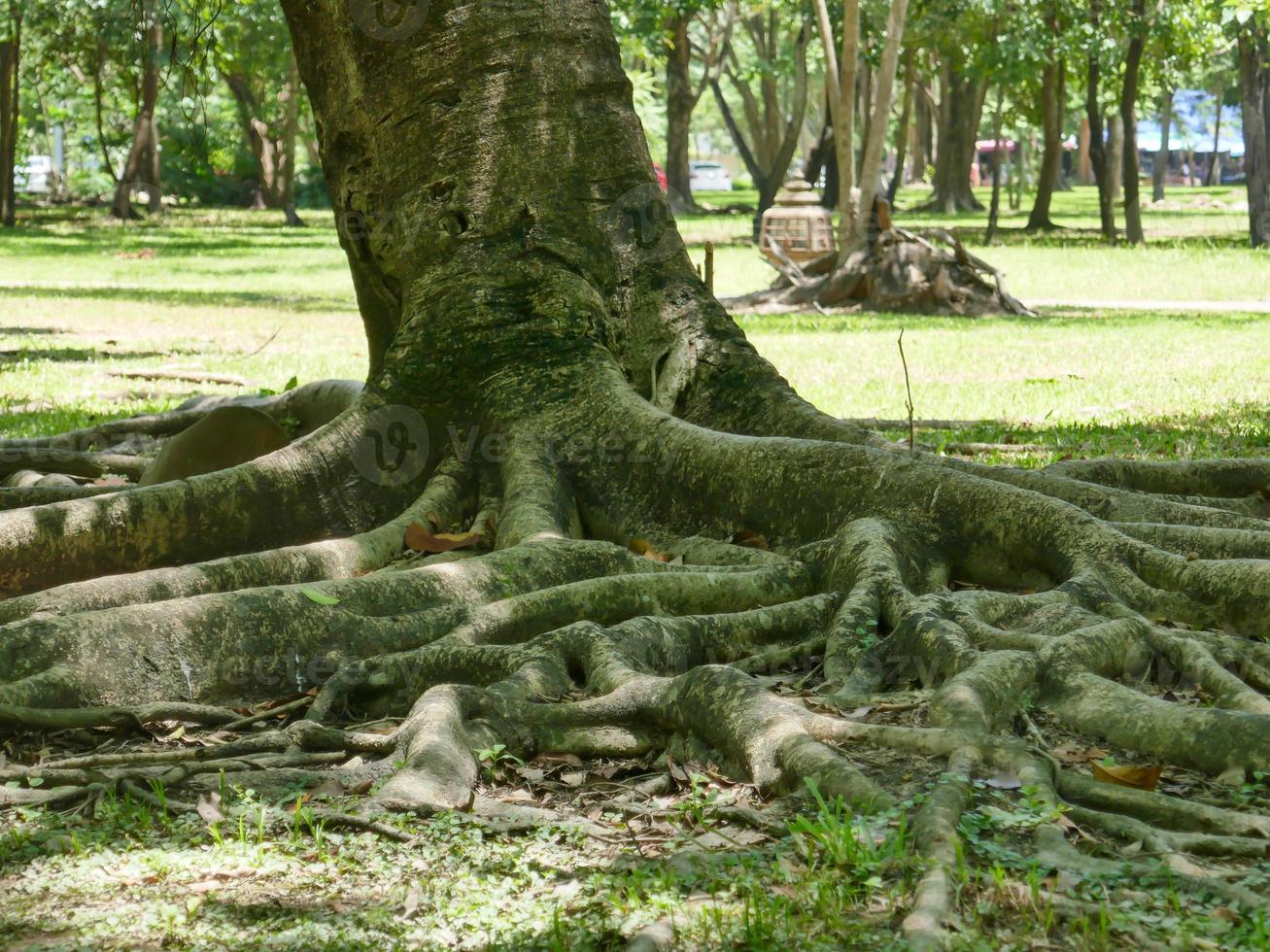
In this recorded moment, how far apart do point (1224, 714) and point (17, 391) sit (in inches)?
379

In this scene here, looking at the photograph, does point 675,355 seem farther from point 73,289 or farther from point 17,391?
point 73,289

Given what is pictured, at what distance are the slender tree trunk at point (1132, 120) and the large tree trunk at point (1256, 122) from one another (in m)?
1.75

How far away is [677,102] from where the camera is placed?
A: 39.2m

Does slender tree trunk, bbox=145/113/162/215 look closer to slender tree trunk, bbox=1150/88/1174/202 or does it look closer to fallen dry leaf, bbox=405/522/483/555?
slender tree trunk, bbox=1150/88/1174/202

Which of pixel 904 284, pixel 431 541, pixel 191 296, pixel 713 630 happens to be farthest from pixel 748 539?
pixel 191 296

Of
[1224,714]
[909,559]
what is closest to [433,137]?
[909,559]

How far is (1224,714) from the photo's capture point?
3461 mm

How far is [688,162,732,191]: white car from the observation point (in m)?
80.1

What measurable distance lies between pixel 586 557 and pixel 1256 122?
24.6 meters

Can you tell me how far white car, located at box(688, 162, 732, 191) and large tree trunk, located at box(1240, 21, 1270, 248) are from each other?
2075 inches

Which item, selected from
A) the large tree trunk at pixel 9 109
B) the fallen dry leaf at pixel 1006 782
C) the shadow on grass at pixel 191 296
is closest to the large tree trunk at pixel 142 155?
the large tree trunk at pixel 9 109

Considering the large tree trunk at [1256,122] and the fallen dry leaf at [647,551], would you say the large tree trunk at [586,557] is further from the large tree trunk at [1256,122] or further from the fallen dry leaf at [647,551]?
the large tree trunk at [1256,122]

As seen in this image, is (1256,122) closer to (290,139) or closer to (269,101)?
(290,139)

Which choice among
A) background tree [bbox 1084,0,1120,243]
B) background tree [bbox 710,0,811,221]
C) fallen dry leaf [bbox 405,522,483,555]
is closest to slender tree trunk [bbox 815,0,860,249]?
background tree [bbox 1084,0,1120,243]
